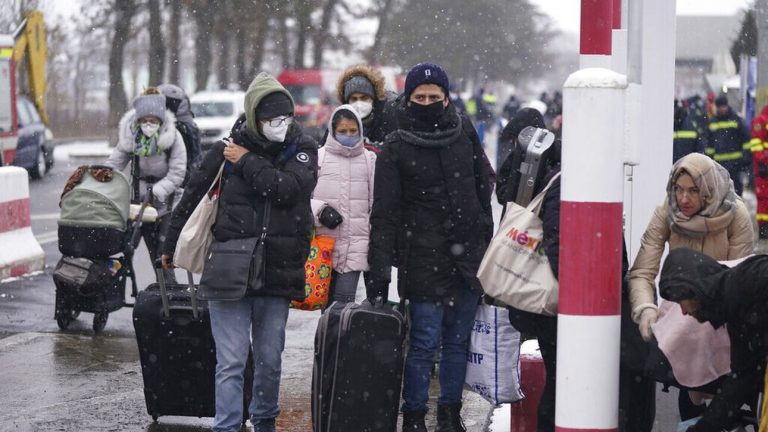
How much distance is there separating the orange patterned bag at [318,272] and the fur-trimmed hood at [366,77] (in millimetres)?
1440

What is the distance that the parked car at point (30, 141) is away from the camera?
27.0m

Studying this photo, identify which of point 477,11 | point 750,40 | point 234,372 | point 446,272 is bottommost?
point 234,372

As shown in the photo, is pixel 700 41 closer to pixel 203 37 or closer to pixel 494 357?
pixel 203 37

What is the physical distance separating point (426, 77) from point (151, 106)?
3651 mm

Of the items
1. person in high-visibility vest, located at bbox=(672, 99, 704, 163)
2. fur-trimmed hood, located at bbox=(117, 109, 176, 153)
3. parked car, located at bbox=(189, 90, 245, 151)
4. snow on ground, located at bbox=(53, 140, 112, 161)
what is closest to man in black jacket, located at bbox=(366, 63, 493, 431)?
fur-trimmed hood, located at bbox=(117, 109, 176, 153)

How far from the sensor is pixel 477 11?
264ft

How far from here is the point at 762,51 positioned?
60.2 feet

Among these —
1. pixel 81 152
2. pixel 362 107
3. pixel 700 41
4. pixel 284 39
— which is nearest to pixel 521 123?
pixel 362 107

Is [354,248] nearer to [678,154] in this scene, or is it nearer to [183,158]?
[183,158]

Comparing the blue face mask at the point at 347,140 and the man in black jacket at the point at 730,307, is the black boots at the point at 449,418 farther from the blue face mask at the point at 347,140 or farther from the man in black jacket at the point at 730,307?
the man in black jacket at the point at 730,307

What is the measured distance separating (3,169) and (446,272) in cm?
748

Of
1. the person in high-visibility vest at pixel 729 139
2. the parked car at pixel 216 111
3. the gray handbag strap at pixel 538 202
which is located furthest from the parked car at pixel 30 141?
the gray handbag strap at pixel 538 202

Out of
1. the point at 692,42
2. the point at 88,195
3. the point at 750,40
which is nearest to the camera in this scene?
the point at 88,195

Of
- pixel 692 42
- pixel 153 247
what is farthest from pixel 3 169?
pixel 692 42
